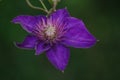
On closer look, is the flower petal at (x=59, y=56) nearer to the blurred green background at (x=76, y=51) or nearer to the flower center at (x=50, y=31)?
the flower center at (x=50, y=31)

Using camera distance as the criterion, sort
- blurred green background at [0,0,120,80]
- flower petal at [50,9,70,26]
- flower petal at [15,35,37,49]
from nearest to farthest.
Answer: flower petal at [15,35,37,49]
flower petal at [50,9,70,26]
blurred green background at [0,0,120,80]

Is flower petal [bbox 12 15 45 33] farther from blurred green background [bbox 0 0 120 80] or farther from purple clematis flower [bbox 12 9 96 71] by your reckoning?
blurred green background [bbox 0 0 120 80]

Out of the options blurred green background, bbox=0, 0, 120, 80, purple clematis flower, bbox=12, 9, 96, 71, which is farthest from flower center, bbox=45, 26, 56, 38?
blurred green background, bbox=0, 0, 120, 80

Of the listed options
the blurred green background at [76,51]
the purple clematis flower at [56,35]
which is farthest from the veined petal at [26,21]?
the blurred green background at [76,51]

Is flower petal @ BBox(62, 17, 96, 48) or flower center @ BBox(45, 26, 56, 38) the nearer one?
→ flower petal @ BBox(62, 17, 96, 48)

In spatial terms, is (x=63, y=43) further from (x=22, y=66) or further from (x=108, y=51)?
(x=108, y=51)
